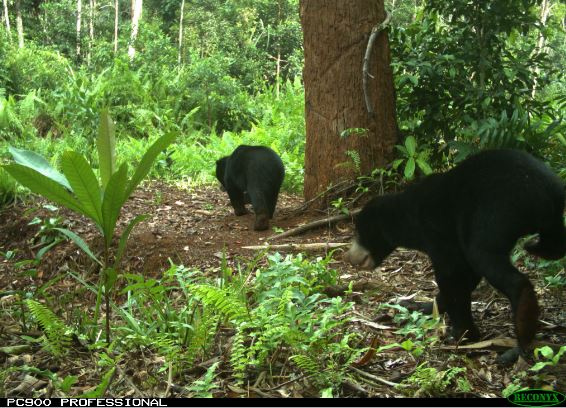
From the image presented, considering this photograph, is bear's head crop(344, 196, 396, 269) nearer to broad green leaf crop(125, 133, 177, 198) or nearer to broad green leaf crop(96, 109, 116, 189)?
broad green leaf crop(125, 133, 177, 198)

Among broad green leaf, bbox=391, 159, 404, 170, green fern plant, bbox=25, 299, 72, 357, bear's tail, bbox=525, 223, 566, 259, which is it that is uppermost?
broad green leaf, bbox=391, 159, 404, 170

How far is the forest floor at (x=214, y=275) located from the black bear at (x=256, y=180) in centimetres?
21

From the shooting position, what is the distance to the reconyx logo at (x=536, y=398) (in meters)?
2.48

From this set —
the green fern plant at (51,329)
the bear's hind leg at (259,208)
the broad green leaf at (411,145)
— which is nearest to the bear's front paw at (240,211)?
the bear's hind leg at (259,208)

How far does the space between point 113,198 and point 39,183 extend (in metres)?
0.38

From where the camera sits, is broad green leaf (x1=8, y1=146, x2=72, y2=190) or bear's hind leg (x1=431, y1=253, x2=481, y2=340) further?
bear's hind leg (x1=431, y1=253, x2=481, y2=340)

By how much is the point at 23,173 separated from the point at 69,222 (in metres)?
4.04

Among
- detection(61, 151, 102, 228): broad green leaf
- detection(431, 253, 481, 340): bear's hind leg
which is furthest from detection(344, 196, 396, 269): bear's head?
detection(61, 151, 102, 228): broad green leaf

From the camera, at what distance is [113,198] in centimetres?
321

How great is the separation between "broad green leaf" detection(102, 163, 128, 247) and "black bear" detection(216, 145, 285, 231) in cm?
333

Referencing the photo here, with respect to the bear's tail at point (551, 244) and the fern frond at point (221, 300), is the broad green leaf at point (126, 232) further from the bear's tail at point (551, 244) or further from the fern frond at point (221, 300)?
the bear's tail at point (551, 244)

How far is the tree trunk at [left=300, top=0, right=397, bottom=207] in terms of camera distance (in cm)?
611

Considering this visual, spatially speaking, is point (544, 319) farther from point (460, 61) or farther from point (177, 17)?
point (177, 17)

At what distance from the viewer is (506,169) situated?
3.26 metres
